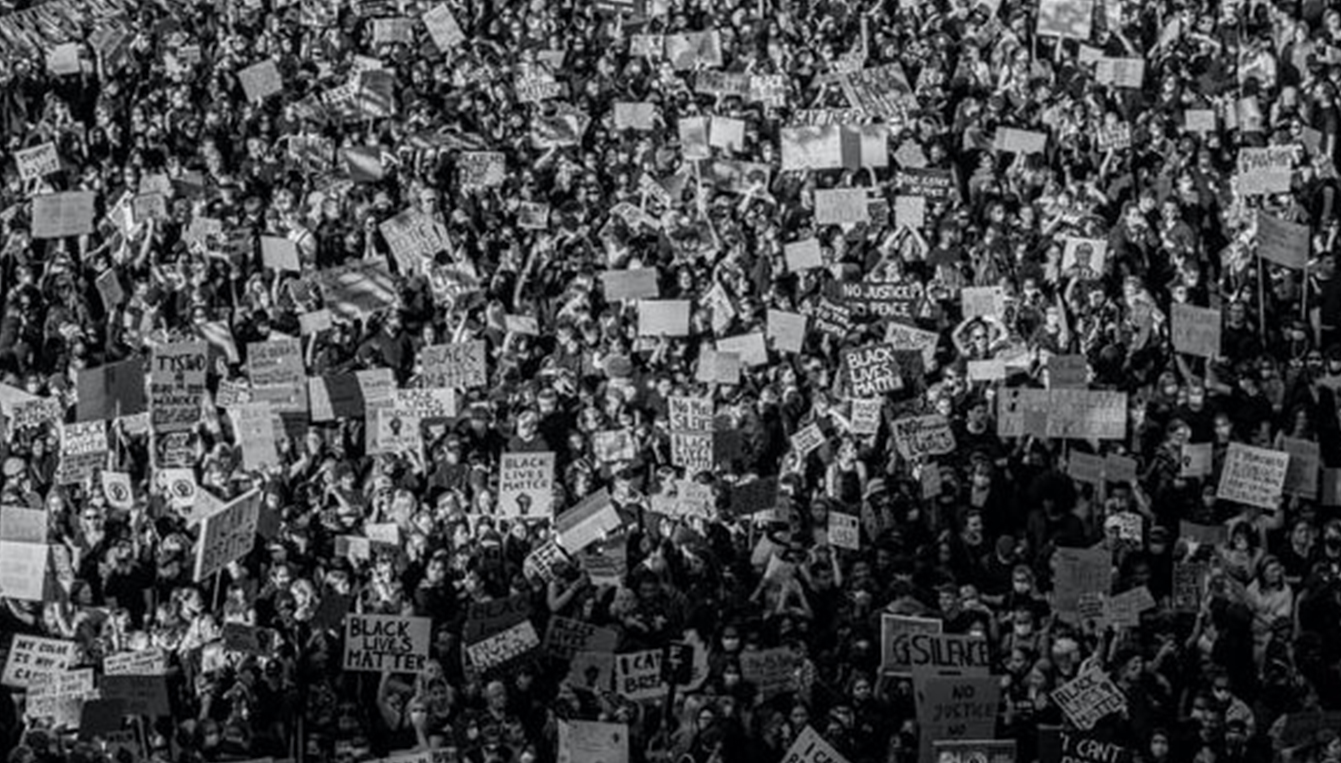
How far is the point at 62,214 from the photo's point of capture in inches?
947

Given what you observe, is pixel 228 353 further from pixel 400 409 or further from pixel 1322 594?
pixel 1322 594

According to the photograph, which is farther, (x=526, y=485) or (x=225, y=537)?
(x=526, y=485)

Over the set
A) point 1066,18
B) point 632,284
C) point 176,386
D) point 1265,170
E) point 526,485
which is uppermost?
point 1066,18

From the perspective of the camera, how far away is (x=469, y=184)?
78.9ft

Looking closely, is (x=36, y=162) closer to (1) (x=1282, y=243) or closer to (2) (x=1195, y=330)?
(2) (x=1195, y=330)

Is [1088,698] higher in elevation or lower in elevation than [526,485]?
lower

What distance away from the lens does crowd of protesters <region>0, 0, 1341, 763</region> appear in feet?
57.4

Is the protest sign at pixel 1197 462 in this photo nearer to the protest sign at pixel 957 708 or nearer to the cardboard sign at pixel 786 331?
the protest sign at pixel 957 708

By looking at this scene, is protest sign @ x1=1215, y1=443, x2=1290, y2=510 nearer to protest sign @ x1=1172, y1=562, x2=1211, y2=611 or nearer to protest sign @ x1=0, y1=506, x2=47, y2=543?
protest sign @ x1=1172, y1=562, x2=1211, y2=611

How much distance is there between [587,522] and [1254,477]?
14.5ft

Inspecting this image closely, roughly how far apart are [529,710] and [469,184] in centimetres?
742

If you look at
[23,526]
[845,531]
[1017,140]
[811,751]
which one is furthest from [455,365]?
[811,751]

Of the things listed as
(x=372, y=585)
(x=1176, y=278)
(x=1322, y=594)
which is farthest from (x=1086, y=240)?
(x=372, y=585)

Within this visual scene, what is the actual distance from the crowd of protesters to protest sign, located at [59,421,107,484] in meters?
0.20
